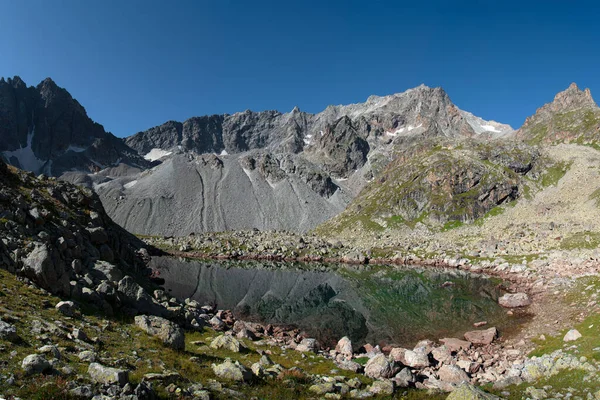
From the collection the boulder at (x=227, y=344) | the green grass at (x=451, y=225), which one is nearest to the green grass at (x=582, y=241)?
the boulder at (x=227, y=344)

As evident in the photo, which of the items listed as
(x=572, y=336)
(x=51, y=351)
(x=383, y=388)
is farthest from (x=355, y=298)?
(x=51, y=351)

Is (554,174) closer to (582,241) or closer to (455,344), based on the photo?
(582,241)

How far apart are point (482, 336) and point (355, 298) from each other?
77.6ft

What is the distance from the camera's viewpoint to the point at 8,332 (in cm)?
1300

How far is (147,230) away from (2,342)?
184m

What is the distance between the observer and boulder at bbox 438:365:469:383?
20.9 meters

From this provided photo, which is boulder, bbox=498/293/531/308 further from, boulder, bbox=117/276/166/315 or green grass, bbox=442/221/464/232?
green grass, bbox=442/221/464/232

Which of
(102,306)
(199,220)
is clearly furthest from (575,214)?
(199,220)

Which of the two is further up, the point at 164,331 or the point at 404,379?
the point at 404,379

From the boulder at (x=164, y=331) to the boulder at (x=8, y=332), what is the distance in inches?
319

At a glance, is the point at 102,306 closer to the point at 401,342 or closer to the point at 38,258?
the point at 38,258

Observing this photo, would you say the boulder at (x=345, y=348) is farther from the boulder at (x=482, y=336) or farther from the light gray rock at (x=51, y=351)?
the light gray rock at (x=51, y=351)

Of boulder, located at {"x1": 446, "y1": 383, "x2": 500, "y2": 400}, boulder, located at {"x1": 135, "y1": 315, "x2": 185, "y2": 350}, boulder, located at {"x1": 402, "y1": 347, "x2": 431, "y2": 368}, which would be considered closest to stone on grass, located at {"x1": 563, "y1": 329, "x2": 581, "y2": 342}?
boulder, located at {"x1": 402, "y1": 347, "x2": 431, "y2": 368}

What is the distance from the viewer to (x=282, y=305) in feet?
161
